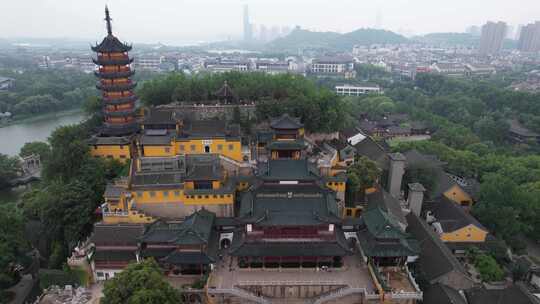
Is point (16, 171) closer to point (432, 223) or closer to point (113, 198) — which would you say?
point (113, 198)

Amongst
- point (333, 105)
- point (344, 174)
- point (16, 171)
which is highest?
point (333, 105)

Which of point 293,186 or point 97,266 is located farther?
point 293,186

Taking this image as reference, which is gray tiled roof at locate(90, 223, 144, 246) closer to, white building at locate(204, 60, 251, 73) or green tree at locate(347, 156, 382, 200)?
green tree at locate(347, 156, 382, 200)

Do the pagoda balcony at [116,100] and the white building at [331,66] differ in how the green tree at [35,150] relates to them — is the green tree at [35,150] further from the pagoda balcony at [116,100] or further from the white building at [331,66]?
the white building at [331,66]

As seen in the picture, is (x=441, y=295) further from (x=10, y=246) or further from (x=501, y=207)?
(x=10, y=246)

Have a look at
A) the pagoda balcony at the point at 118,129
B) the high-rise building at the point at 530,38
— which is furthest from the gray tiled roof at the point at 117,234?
the high-rise building at the point at 530,38

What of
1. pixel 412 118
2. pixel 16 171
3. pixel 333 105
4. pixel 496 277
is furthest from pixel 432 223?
pixel 16 171
